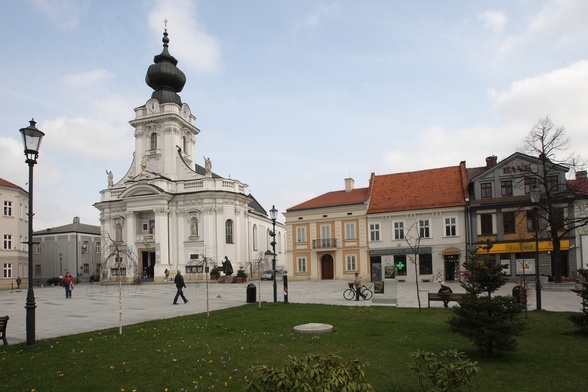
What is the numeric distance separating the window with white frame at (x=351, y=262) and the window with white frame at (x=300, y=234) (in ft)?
16.4

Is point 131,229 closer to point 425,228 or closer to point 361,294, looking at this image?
point 425,228

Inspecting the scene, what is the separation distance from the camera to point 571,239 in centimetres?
3572

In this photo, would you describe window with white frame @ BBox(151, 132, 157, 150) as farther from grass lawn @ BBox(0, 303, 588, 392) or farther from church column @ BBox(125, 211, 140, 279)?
grass lawn @ BBox(0, 303, 588, 392)

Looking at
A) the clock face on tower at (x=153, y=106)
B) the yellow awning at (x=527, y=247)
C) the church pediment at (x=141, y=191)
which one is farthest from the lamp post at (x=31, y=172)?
the clock face on tower at (x=153, y=106)

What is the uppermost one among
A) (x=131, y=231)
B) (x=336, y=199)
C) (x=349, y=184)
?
(x=349, y=184)

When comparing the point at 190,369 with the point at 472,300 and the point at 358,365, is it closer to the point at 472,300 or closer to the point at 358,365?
the point at 358,365

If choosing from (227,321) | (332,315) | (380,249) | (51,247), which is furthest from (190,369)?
(51,247)

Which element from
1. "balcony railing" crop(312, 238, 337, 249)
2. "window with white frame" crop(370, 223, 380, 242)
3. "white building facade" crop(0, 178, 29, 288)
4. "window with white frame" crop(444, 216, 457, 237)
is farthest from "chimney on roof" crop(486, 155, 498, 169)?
"white building facade" crop(0, 178, 29, 288)

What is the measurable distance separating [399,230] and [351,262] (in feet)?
18.2

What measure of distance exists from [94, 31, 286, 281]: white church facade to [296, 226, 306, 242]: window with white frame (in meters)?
10.1

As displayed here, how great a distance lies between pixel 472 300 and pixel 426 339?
264 centimetres

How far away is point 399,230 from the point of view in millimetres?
42094

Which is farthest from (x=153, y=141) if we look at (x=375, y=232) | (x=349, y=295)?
(x=349, y=295)

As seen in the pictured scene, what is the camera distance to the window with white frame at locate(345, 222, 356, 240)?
4409cm
